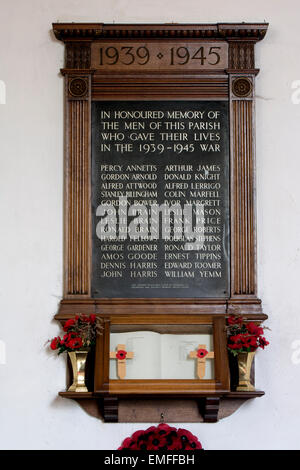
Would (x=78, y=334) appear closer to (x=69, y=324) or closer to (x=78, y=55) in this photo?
(x=69, y=324)

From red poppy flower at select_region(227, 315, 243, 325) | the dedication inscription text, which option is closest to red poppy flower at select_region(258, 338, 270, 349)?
red poppy flower at select_region(227, 315, 243, 325)

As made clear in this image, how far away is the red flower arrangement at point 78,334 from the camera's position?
4175 millimetres

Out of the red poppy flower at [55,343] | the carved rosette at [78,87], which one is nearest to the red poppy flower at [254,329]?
the red poppy flower at [55,343]

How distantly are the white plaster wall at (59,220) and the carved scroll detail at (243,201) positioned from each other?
3.1 inches

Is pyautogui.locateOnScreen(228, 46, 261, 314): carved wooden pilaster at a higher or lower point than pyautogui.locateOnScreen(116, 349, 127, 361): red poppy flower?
higher

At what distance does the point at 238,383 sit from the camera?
4.29 meters

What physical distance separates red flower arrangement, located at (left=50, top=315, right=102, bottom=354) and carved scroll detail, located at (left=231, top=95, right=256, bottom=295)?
0.94 meters

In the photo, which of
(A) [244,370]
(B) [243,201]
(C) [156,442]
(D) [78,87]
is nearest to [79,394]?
(C) [156,442]

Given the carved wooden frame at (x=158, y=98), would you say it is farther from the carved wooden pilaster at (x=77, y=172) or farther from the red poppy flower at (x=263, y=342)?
the red poppy flower at (x=263, y=342)

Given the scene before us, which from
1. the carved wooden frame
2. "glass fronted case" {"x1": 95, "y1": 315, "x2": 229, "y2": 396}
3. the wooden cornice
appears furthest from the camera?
the wooden cornice

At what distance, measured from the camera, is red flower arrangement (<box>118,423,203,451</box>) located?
4.16 m

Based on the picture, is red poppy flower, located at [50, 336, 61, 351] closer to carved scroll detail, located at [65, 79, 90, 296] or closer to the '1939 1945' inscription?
carved scroll detail, located at [65, 79, 90, 296]

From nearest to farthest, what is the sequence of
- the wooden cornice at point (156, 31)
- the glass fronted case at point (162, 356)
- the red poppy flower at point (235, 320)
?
the glass fronted case at point (162, 356) → the red poppy flower at point (235, 320) → the wooden cornice at point (156, 31)
